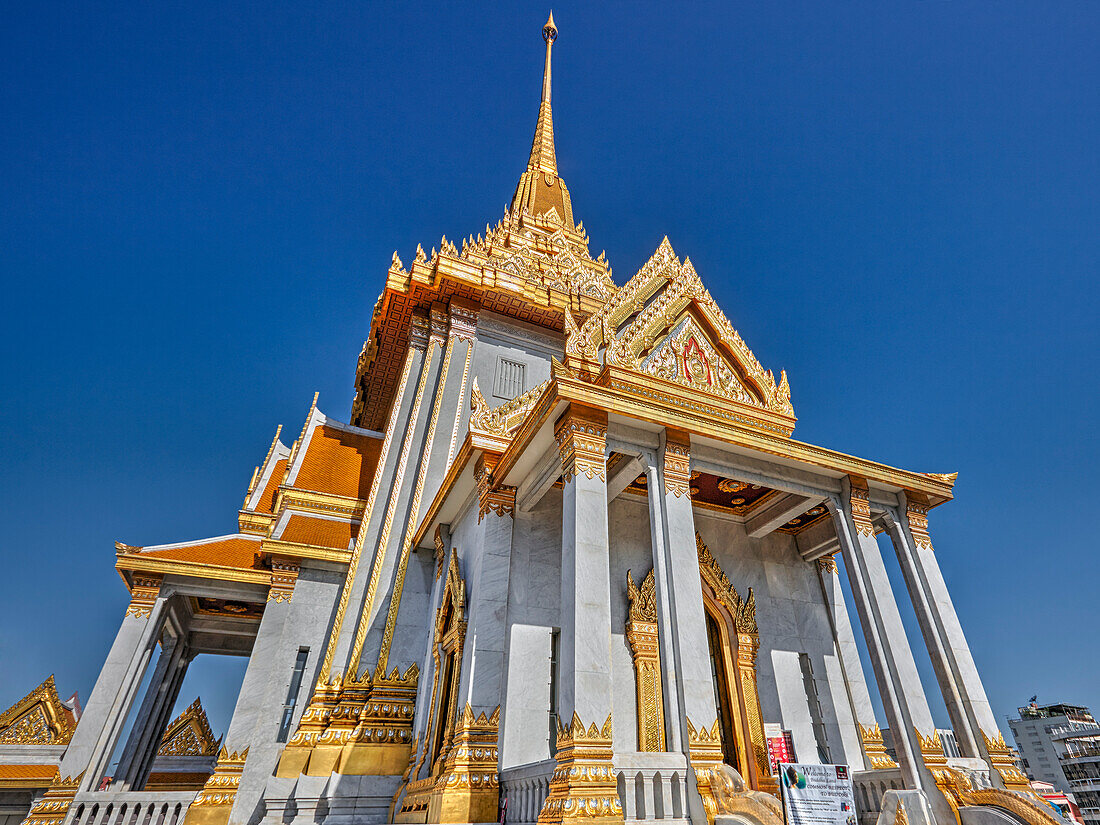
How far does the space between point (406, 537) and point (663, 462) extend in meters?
6.56

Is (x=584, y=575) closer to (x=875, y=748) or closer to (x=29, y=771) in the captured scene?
(x=875, y=748)

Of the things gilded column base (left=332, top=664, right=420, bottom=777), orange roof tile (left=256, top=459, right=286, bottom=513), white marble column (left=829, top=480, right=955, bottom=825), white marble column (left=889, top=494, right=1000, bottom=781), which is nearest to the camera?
white marble column (left=829, top=480, right=955, bottom=825)

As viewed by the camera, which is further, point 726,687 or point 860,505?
point 726,687

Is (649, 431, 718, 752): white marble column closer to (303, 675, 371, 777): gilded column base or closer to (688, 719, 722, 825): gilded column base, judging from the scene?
(688, 719, 722, 825): gilded column base

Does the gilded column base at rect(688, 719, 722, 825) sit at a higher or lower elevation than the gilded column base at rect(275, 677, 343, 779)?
lower

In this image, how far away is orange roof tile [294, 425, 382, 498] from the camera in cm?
1508

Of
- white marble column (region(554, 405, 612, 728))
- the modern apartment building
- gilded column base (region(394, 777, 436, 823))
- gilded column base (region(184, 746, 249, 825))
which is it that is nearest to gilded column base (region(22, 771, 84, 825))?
gilded column base (region(184, 746, 249, 825))

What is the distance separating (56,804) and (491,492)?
9573mm

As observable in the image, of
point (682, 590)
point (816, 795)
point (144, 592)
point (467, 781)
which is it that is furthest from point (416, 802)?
point (144, 592)

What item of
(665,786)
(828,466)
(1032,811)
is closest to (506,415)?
(828,466)

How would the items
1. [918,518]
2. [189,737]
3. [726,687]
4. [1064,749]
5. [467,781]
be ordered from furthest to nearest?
[1064,749]
[189,737]
[726,687]
[918,518]
[467,781]

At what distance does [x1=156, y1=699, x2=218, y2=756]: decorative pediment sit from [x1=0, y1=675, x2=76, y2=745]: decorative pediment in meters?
3.58

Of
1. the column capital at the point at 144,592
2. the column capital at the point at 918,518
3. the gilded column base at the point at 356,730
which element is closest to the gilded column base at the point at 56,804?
the column capital at the point at 144,592

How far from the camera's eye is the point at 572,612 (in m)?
6.37
